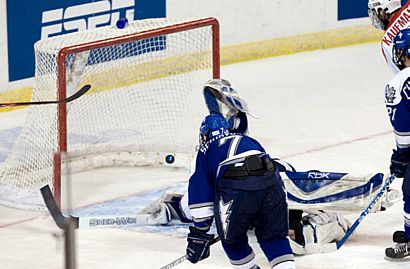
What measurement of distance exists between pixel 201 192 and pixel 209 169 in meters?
0.08

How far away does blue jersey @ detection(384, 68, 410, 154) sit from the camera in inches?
155

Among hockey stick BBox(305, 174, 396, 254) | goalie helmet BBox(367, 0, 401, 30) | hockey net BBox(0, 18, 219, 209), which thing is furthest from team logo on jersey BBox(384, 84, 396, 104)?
hockey net BBox(0, 18, 219, 209)

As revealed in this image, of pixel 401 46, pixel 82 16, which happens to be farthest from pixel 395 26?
pixel 82 16

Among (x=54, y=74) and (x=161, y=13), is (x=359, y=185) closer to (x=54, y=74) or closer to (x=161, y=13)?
(x=54, y=74)

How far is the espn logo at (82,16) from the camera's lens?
711cm

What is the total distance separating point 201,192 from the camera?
131 inches

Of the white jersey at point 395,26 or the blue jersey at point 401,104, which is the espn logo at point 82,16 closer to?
the white jersey at point 395,26

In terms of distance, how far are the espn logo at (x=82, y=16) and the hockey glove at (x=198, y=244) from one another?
3954 millimetres

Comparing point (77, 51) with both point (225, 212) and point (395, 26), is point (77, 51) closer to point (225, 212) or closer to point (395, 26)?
point (395, 26)

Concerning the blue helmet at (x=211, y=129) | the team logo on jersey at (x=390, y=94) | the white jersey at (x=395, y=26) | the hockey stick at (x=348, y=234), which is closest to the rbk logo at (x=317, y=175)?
the hockey stick at (x=348, y=234)

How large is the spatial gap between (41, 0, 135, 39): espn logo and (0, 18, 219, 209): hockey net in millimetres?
869

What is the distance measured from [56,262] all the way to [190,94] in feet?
7.46

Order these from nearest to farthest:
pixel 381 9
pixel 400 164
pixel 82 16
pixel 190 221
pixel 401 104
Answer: pixel 401 104
pixel 400 164
pixel 190 221
pixel 381 9
pixel 82 16

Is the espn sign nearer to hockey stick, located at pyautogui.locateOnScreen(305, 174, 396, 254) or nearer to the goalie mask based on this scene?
the goalie mask
